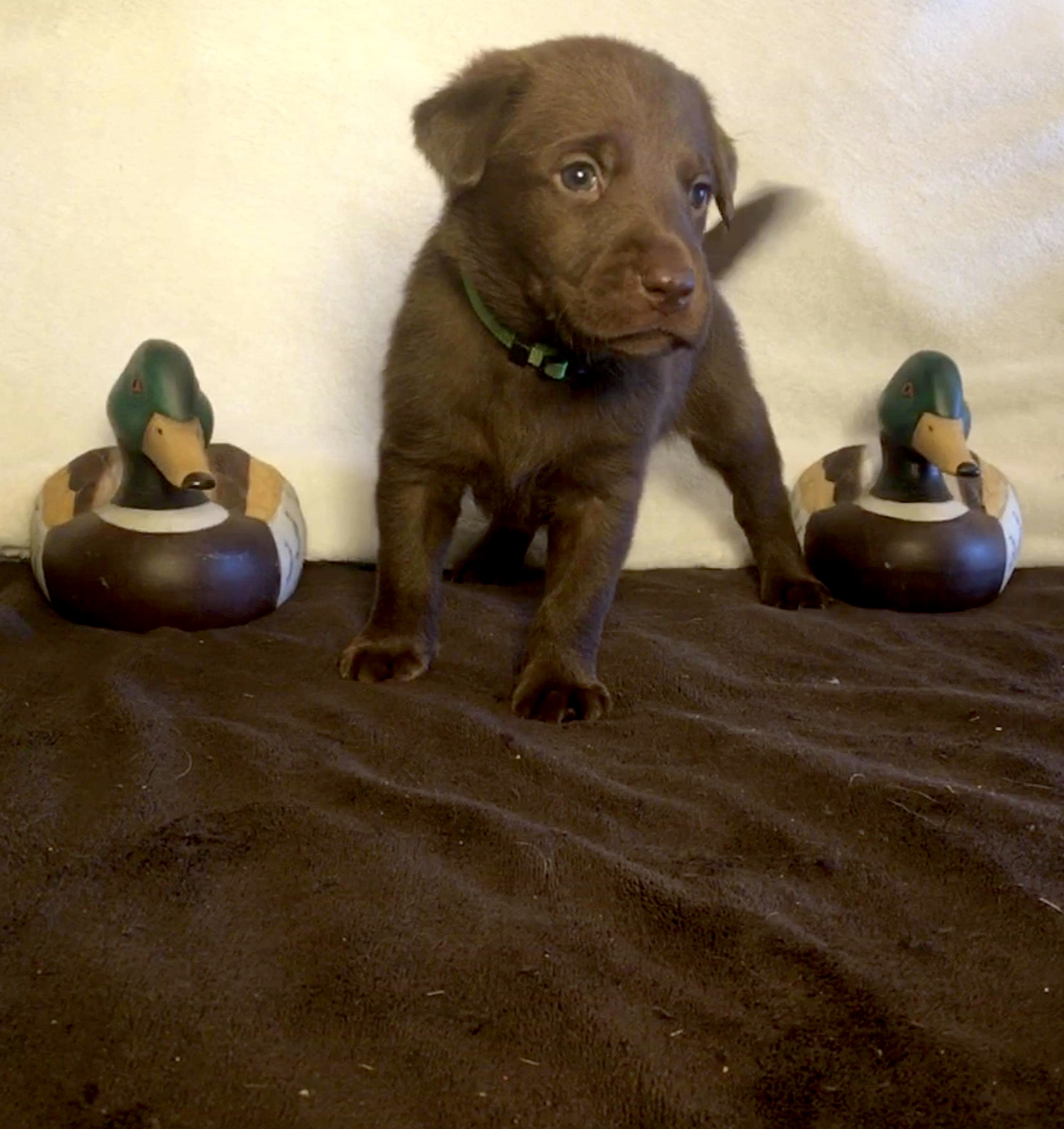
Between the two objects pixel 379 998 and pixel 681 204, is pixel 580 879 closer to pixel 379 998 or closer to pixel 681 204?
pixel 379 998

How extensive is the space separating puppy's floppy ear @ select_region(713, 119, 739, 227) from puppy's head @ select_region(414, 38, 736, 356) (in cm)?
7

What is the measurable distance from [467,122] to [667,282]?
0.37 meters

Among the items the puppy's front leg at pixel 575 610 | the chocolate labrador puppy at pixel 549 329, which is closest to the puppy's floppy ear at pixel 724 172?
the chocolate labrador puppy at pixel 549 329

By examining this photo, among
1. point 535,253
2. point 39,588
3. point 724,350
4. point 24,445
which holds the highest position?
point 535,253

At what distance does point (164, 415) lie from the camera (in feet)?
6.38

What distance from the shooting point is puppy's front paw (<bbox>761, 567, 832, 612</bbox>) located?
2301 mm

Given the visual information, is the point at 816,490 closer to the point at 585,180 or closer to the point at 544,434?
the point at 544,434

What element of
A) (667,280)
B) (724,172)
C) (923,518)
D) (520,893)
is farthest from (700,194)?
(520,893)

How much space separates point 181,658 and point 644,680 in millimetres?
653

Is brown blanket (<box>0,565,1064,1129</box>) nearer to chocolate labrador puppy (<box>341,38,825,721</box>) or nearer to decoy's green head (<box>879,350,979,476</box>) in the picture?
chocolate labrador puppy (<box>341,38,825,721</box>)

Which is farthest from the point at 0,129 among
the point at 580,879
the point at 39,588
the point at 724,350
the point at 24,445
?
the point at 580,879

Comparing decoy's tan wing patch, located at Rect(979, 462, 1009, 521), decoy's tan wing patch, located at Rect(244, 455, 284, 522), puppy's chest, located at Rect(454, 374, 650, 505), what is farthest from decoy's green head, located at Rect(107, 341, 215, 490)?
decoy's tan wing patch, located at Rect(979, 462, 1009, 521)

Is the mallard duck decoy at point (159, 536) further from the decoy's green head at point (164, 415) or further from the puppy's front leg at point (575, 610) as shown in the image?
the puppy's front leg at point (575, 610)

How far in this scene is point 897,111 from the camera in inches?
107
